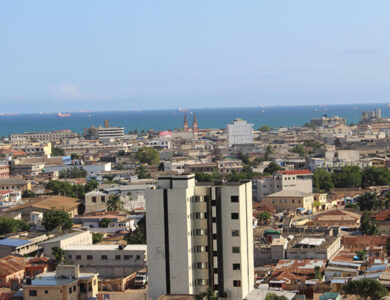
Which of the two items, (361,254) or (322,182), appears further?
(322,182)

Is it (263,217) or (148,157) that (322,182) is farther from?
(148,157)

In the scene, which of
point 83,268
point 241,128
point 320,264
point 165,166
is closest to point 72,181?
point 165,166

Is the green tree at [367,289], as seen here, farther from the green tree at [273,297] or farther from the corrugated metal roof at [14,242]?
the corrugated metal roof at [14,242]

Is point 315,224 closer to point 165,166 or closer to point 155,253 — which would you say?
point 155,253

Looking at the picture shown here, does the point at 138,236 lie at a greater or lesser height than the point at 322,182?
greater

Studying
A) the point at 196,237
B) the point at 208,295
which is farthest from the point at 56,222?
the point at 208,295

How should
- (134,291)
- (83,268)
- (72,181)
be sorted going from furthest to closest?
1. (72,181)
2. (83,268)
3. (134,291)
